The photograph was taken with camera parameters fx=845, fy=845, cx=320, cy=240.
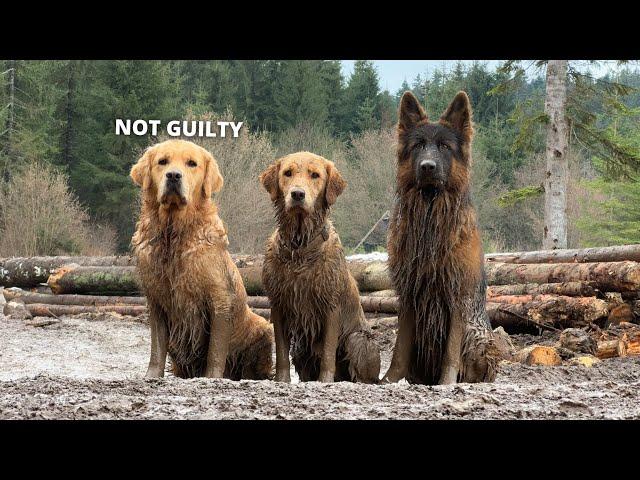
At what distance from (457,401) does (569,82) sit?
12329 millimetres

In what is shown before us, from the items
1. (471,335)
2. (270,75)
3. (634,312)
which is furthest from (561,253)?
(270,75)

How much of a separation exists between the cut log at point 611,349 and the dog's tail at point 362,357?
3068 mm

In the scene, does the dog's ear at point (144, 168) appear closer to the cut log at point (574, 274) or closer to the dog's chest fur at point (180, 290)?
the dog's chest fur at point (180, 290)

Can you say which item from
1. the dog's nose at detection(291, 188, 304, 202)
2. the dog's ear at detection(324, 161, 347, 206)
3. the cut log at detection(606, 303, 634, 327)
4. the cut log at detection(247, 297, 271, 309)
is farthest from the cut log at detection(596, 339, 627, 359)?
the cut log at detection(247, 297, 271, 309)

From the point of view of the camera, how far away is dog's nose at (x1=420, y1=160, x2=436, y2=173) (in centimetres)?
615

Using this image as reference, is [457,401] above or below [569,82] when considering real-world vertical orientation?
below

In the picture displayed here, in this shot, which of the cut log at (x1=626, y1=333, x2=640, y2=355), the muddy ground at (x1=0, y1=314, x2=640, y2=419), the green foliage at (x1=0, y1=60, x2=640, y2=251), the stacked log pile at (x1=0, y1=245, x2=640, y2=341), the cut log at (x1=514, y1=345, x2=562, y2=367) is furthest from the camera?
the green foliage at (x1=0, y1=60, x2=640, y2=251)

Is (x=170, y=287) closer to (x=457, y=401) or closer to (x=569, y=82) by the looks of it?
(x=457, y=401)

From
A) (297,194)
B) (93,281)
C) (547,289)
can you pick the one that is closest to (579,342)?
(547,289)

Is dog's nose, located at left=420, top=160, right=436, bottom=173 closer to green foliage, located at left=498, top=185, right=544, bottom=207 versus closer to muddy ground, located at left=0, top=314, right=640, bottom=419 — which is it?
muddy ground, located at left=0, top=314, right=640, bottom=419

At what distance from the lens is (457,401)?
5285 mm

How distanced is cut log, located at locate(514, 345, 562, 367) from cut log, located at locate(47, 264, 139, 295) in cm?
699

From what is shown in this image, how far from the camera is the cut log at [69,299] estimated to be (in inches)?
531

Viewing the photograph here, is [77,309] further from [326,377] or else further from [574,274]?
[326,377]
